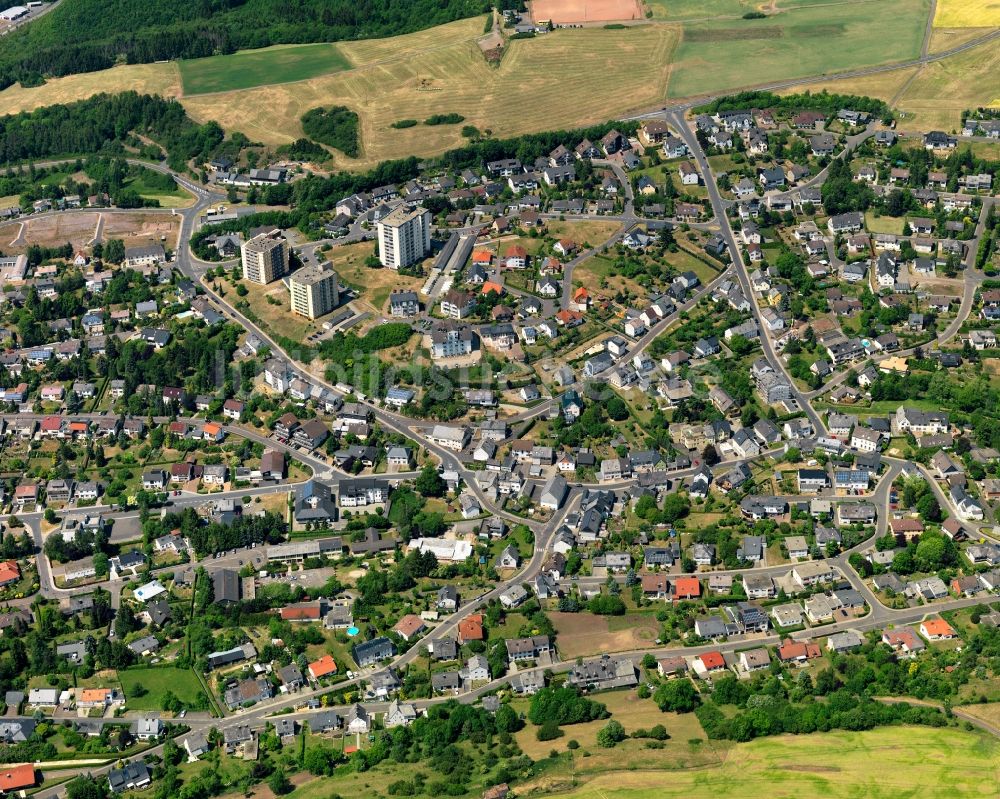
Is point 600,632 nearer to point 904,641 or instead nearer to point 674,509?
point 674,509

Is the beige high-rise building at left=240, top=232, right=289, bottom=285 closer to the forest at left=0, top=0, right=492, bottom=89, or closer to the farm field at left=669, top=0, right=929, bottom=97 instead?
the farm field at left=669, top=0, right=929, bottom=97

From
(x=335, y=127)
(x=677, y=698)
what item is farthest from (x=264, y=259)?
(x=677, y=698)

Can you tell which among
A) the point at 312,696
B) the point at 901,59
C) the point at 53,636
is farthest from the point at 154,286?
the point at 901,59

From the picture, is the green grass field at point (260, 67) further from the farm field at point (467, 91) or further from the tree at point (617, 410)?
the tree at point (617, 410)

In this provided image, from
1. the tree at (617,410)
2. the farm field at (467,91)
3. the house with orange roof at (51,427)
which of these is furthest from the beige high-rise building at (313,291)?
the tree at (617,410)

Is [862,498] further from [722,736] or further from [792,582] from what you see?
[722,736]

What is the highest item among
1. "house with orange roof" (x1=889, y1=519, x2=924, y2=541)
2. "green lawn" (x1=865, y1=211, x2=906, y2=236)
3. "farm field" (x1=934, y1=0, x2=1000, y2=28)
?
"farm field" (x1=934, y1=0, x2=1000, y2=28)

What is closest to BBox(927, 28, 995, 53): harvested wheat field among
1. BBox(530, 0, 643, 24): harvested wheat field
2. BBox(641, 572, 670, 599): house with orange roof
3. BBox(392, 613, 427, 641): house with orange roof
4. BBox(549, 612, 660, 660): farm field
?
BBox(530, 0, 643, 24): harvested wheat field

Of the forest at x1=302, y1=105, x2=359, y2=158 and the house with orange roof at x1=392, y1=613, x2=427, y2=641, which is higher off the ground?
the forest at x1=302, y1=105, x2=359, y2=158
